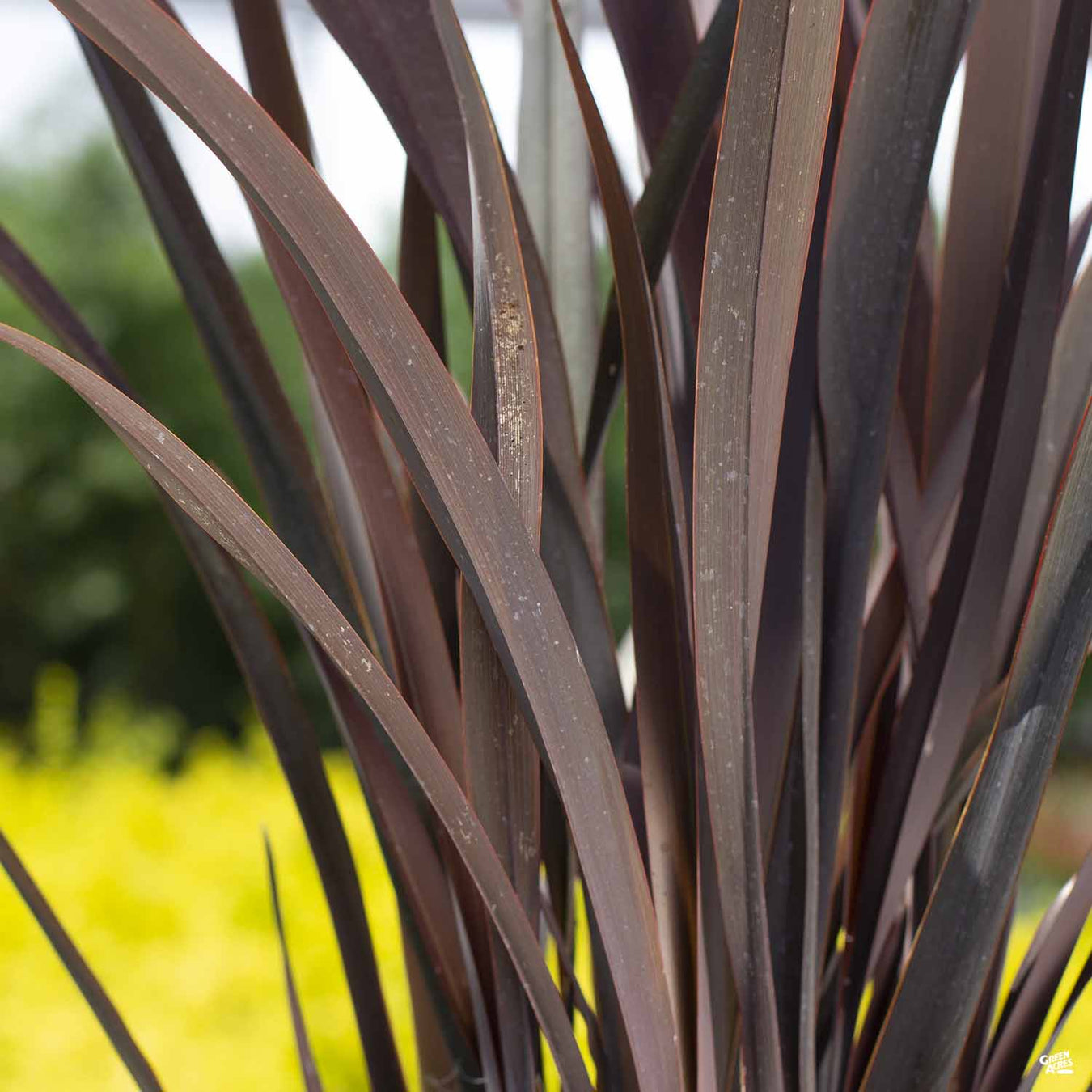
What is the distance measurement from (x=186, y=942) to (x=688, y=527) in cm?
78

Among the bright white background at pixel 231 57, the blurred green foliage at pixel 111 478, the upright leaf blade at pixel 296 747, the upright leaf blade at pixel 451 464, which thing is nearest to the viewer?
the upright leaf blade at pixel 451 464

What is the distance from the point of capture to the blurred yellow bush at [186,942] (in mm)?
729

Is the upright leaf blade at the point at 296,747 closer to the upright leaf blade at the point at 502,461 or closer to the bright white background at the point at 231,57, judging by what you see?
the upright leaf blade at the point at 502,461

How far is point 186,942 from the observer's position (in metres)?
0.88

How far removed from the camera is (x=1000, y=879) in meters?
0.23

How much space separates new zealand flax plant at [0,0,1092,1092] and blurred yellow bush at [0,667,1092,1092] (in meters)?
0.30

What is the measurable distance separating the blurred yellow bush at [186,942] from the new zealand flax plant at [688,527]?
302mm

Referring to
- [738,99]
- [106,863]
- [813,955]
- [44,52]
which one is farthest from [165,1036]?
[44,52]

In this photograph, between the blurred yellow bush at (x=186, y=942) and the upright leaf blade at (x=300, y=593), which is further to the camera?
the blurred yellow bush at (x=186, y=942)

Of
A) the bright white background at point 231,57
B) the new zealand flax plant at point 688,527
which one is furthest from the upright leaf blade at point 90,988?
the bright white background at point 231,57

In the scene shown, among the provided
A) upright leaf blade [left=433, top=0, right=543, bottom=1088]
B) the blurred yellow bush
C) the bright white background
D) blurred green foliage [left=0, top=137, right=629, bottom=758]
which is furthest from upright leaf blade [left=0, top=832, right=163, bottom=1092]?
blurred green foliage [left=0, top=137, right=629, bottom=758]

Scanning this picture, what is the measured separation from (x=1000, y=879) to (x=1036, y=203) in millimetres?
179

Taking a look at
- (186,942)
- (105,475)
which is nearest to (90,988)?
(186,942)

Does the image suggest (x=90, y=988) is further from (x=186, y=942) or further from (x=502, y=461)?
(x=186, y=942)
